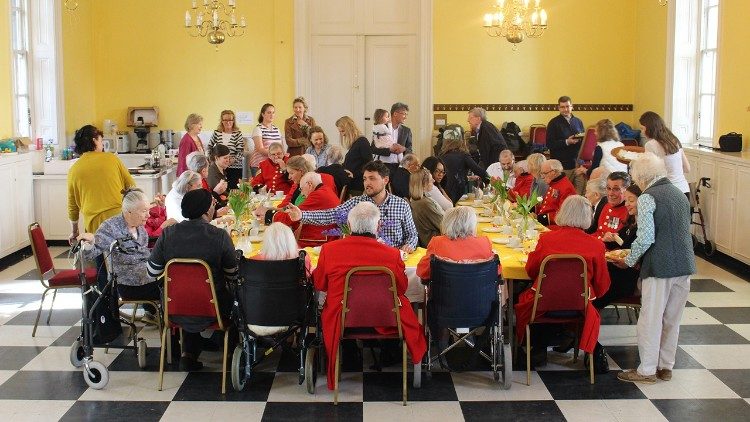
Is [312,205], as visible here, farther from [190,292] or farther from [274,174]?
[274,174]

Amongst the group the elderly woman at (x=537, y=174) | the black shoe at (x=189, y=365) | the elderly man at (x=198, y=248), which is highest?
the elderly woman at (x=537, y=174)

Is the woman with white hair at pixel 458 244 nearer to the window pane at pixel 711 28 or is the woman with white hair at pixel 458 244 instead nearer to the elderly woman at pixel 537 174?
the elderly woman at pixel 537 174

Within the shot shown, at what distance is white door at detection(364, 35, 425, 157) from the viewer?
14070mm

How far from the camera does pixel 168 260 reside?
598 cm

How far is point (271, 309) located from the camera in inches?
230

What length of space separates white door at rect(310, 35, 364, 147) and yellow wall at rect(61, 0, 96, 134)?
3053 mm

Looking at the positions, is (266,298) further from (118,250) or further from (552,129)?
(552,129)

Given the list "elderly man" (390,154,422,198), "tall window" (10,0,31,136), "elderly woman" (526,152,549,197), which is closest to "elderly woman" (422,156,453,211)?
"elderly man" (390,154,422,198)

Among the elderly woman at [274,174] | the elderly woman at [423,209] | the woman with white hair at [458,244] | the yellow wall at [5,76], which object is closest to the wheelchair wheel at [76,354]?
the woman with white hair at [458,244]

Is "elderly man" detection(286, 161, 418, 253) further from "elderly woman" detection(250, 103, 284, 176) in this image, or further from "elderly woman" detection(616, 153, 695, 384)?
"elderly woman" detection(250, 103, 284, 176)

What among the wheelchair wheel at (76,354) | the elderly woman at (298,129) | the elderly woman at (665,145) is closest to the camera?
the wheelchair wheel at (76,354)

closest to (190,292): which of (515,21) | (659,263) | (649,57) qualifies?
(659,263)

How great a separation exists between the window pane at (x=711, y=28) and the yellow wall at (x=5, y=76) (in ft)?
25.1

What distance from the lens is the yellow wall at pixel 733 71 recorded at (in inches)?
396
